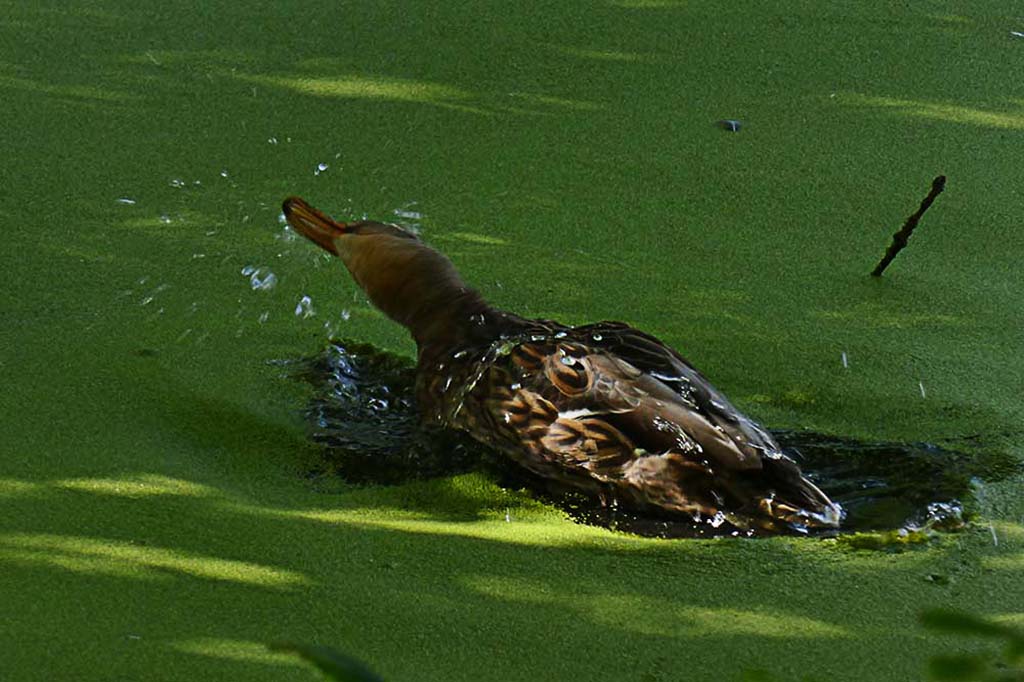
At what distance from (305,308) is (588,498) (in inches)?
40.8

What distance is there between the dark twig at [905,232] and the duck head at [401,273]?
44.1 inches

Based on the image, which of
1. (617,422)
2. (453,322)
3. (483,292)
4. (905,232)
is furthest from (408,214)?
(617,422)

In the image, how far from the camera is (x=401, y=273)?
3223 mm

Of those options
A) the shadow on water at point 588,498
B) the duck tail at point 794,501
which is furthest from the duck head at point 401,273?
the duck tail at point 794,501

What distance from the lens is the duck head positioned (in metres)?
3.12

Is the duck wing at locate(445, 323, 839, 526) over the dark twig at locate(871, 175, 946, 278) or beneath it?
beneath

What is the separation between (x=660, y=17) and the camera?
506 centimetres

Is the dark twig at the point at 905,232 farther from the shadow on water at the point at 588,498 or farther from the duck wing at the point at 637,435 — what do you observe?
the duck wing at the point at 637,435

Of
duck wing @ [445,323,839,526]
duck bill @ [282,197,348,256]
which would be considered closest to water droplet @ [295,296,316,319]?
duck bill @ [282,197,348,256]

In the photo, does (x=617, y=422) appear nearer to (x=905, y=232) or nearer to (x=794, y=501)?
(x=794, y=501)

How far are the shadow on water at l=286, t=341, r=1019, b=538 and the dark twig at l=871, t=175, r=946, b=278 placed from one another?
2.54ft

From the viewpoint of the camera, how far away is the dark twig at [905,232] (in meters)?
3.54

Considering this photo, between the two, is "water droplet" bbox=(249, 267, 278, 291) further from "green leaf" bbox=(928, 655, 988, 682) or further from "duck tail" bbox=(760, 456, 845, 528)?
"green leaf" bbox=(928, 655, 988, 682)

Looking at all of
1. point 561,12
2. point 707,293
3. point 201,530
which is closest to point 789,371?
point 707,293
